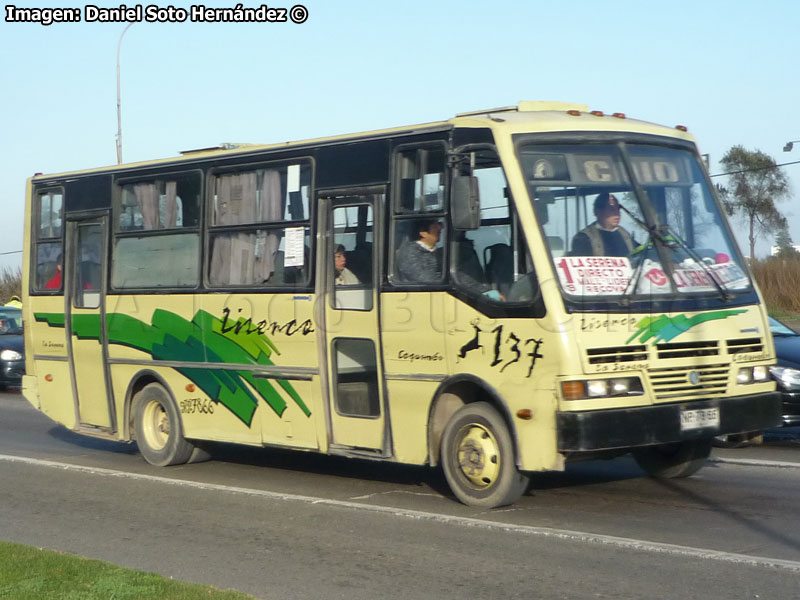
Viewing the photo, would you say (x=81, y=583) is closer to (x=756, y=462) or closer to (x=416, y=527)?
(x=416, y=527)

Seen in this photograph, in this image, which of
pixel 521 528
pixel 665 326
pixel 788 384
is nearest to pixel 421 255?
pixel 665 326

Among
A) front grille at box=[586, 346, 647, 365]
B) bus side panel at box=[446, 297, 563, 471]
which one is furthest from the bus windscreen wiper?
bus side panel at box=[446, 297, 563, 471]

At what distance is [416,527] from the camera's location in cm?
875

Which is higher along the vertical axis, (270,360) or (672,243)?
(672,243)

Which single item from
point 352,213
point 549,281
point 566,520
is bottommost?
point 566,520

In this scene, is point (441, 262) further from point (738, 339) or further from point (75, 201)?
point (75, 201)

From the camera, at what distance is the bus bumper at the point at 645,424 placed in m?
8.45

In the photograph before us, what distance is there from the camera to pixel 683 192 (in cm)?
968

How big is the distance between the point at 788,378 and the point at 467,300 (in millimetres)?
4836

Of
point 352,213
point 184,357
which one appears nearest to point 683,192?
point 352,213

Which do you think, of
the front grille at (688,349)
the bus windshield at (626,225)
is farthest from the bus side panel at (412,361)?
the front grille at (688,349)

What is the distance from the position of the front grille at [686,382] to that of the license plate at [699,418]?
11 centimetres

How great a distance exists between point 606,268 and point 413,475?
3536 mm

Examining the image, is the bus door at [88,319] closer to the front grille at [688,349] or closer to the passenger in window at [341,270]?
the passenger in window at [341,270]
